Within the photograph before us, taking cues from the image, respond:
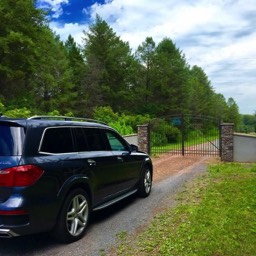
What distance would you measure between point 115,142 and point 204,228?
96.0 inches

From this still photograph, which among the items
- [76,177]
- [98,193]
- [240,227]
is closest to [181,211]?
[240,227]

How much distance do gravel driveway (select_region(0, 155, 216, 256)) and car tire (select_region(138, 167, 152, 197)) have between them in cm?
15

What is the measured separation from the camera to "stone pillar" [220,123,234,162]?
14961 mm

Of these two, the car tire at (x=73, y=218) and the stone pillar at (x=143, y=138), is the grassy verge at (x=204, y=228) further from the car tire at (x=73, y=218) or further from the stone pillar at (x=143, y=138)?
Result: the stone pillar at (x=143, y=138)

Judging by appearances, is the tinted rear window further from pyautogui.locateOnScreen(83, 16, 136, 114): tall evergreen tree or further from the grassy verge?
pyautogui.locateOnScreen(83, 16, 136, 114): tall evergreen tree

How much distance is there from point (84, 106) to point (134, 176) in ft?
103

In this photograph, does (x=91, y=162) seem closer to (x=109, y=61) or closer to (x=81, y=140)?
(x=81, y=140)

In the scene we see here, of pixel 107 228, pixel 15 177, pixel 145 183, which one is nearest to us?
pixel 15 177

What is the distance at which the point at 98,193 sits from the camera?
5.46 meters

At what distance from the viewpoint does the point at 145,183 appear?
7746 millimetres

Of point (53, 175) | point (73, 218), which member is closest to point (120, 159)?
point (73, 218)

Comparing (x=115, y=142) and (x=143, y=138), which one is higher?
(x=115, y=142)

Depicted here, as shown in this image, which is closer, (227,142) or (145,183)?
(145,183)

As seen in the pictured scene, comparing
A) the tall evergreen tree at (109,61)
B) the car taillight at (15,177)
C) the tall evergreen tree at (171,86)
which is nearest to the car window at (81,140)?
the car taillight at (15,177)
